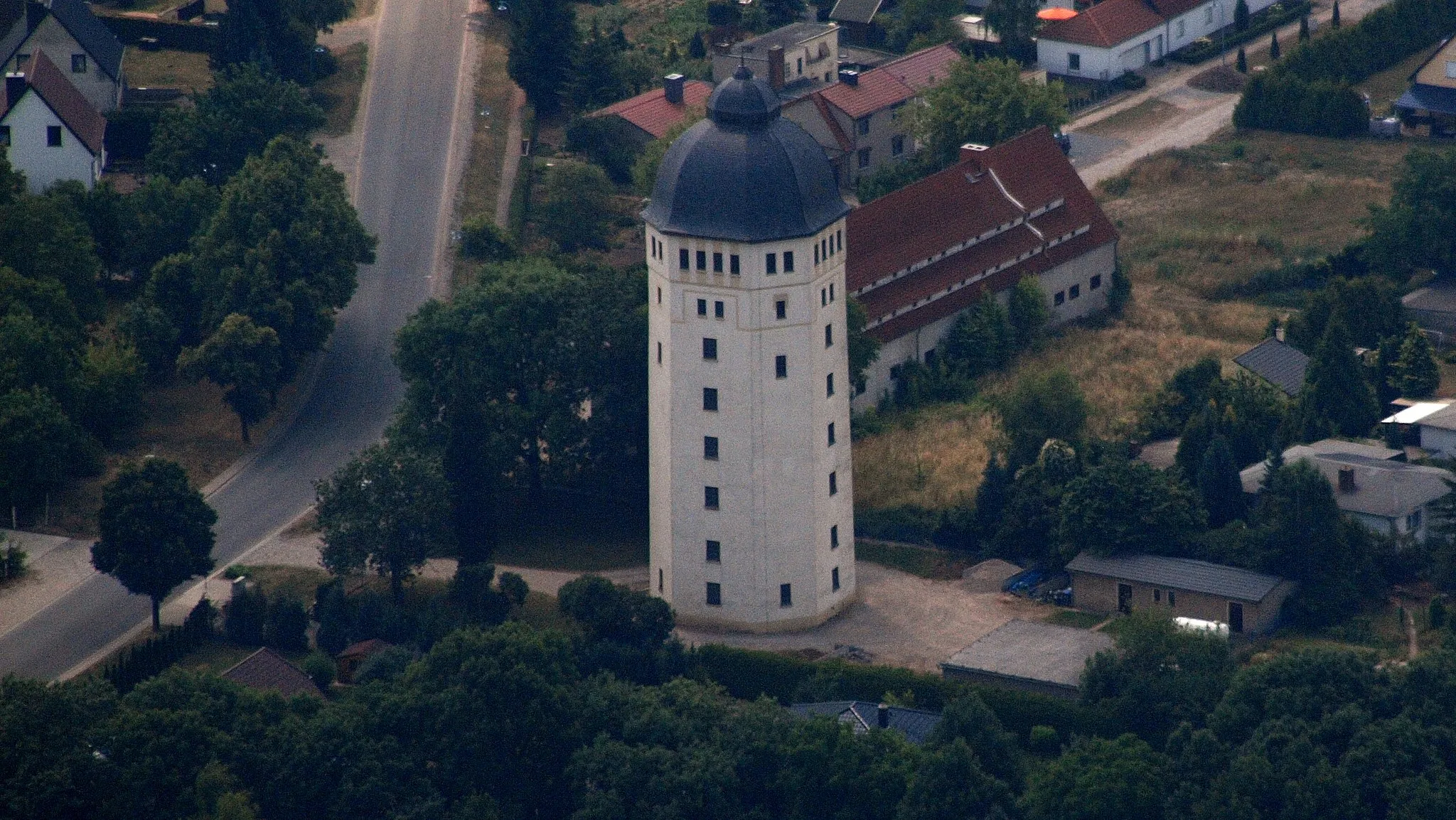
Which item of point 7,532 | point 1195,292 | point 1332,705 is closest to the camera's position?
point 1332,705

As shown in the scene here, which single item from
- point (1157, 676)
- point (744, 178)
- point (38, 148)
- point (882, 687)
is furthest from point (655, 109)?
point (1157, 676)

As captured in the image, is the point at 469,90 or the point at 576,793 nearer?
the point at 576,793

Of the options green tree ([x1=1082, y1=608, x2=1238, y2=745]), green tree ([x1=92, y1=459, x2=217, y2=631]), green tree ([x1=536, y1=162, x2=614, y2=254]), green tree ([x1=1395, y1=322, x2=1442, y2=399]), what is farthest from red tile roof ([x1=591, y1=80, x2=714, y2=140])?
green tree ([x1=1082, y1=608, x2=1238, y2=745])

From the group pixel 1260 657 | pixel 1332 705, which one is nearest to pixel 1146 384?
pixel 1260 657

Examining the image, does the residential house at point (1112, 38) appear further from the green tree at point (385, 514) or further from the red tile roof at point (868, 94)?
the green tree at point (385, 514)

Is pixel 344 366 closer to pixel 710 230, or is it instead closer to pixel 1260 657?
pixel 710 230

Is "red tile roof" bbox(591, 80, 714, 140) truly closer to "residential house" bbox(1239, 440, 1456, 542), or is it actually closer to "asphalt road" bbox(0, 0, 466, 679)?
"asphalt road" bbox(0, 0, 466, 679)
